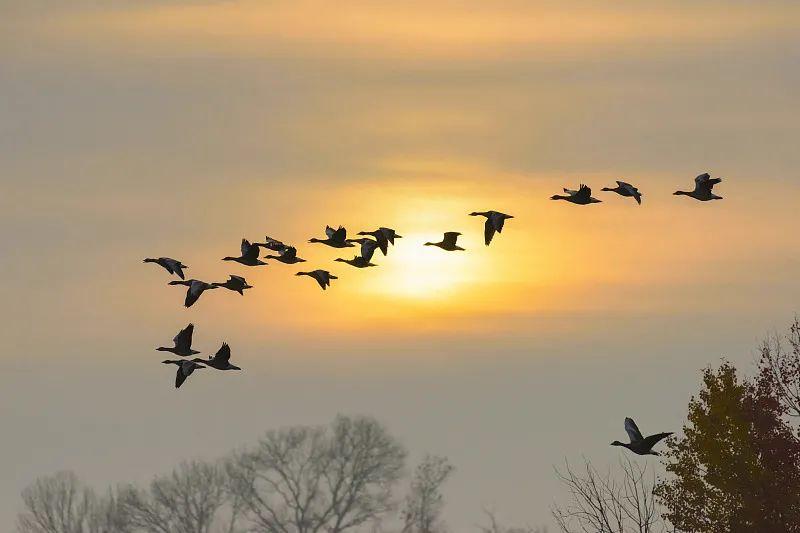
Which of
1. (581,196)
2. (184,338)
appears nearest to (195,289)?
(184,338)

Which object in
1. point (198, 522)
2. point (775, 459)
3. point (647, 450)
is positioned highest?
point (198, 522)

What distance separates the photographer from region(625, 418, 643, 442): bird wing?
1878 inches

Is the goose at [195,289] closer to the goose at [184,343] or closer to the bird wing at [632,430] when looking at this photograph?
the goose at [184,343]

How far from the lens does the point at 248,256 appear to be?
56.9 metres

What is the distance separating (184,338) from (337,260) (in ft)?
27.5

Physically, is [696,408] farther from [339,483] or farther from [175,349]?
[339,483]

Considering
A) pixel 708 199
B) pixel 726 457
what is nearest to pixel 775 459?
pixel 726 457

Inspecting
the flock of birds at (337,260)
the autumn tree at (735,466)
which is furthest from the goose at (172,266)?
the autumn tree at (735,466)

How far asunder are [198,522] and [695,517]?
260 feet

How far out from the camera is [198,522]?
5610 inches

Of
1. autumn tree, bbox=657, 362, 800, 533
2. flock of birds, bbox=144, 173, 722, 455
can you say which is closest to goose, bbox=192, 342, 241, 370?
flock of birds, bbox=144, 173, 722, 455

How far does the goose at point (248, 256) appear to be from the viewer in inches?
2231

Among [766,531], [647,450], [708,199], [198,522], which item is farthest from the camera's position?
[198,522]

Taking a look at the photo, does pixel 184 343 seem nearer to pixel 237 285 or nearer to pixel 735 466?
pixel 237 285
